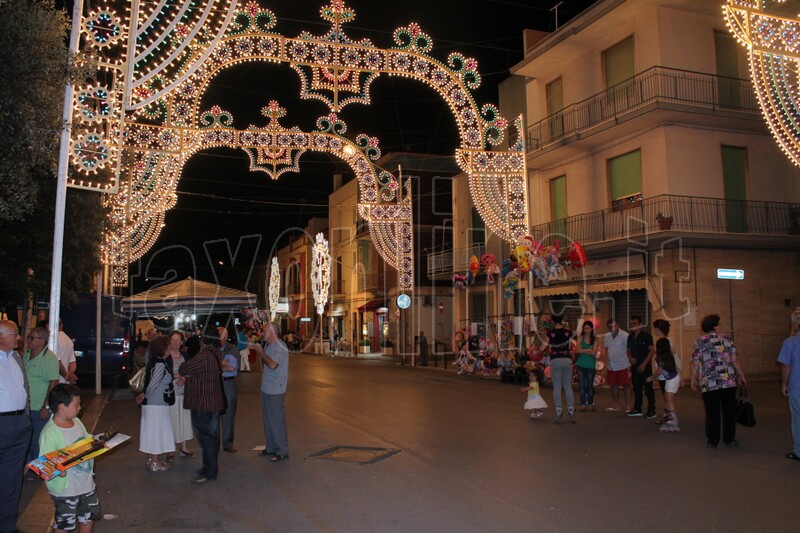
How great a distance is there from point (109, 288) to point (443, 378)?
1079 cm

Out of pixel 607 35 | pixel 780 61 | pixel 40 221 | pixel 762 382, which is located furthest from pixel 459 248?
pixel 40 221

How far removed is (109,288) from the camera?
801 inches

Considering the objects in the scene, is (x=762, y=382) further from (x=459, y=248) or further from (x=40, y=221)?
(x=40, y=221)

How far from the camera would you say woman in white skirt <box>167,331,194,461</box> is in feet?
28.2

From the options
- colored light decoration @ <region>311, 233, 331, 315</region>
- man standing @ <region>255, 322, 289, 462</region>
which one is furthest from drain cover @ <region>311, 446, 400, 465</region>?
colored light decoration @ <region>311, 233, 331, 315</region>

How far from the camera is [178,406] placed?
910 centimetres

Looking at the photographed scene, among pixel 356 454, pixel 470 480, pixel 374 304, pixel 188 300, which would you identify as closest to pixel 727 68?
pixel 188 300

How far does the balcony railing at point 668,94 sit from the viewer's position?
62.9 ft

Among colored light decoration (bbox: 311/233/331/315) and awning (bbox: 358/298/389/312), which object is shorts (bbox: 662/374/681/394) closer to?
awning (bbox: 358/298/389/312)

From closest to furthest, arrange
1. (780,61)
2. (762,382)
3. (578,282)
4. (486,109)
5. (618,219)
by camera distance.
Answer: (780,61) < (486,109) < (762,382) < (618,219) < (578,282)

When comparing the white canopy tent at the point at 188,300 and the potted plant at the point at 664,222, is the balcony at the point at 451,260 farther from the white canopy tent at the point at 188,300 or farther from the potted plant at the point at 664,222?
the white canopy tent at the point at 188,300

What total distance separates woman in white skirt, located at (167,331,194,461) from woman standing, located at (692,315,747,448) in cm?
687

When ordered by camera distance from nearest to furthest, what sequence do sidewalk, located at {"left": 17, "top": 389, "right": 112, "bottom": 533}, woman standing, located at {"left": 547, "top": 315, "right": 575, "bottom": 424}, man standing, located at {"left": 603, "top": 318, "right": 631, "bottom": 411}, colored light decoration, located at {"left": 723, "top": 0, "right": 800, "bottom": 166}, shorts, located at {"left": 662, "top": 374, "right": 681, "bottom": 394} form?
sidewalk, located at {"left": 17, "top": 389, "right": 112, "bottom": 533} < shorts, located at {"left": 662, "top": 374, "right": 681, "bottom": 394} < colored light decoration, located at {"left": 723, "top": 0, "right": 800, "bottom": 166} < woman standing, located at {"left": 547, "top": 315, "right": 575, "bottom": 424} < man standing, located at {"left": 603, "top": 318, "right": 631, "bottom": 411}

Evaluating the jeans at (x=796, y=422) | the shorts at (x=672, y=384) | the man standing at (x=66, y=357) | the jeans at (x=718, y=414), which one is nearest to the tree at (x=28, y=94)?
the man standing at (x=66, y=357)
